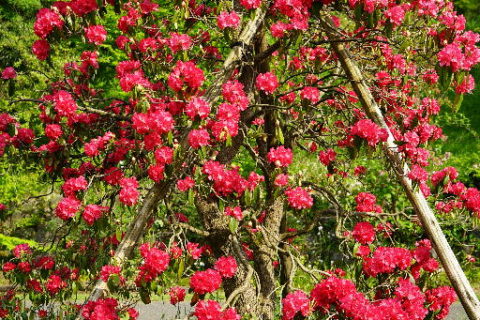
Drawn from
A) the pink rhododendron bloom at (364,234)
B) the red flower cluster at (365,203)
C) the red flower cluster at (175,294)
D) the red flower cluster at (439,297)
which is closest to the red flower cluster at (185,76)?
the pink rhododendron bloom at (364,234)

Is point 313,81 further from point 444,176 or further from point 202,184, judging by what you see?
point 202,184

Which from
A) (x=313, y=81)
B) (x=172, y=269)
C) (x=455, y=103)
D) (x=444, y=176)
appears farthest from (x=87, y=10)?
(x=444, y=176)

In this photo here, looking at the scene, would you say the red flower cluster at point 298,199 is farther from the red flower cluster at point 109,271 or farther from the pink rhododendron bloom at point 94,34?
the pink rhododendron bloom at point 94,34

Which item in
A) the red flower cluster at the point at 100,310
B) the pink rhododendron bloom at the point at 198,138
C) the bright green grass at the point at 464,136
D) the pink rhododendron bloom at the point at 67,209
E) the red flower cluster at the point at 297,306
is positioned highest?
the bright green grass at the point at 464,136

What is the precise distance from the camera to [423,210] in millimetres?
3352

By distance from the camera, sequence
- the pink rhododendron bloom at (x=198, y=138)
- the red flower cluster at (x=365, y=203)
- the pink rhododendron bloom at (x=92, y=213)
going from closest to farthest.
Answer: the pink rhododendron bloom at (x=198, y=138)
the pink rhododendron bloom at (x=92, y=213)
the red flower cluster at (x=365, y=203)

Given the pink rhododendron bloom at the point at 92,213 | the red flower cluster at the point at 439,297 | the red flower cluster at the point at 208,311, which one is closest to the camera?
the red flower cluster at the point at 208,311

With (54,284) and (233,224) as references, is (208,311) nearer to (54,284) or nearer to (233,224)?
(233,224)

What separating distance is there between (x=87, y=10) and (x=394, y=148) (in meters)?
1.90

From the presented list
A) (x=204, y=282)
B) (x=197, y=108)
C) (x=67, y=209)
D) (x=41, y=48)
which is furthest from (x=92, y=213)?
(x=41, y=48)

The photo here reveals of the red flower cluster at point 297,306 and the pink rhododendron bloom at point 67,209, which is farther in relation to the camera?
the pink rhododendron bloom at point 67,209

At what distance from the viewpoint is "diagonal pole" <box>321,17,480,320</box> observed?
127 inches

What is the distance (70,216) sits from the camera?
3197 millimetres

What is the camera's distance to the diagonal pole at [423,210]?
127 inches
